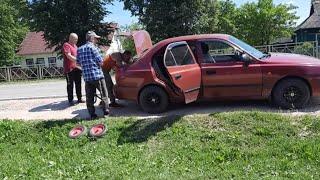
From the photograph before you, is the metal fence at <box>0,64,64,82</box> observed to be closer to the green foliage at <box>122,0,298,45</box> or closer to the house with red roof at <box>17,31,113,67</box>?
the green foliage at <box>122,0,298,45</box>

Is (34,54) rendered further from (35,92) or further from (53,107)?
(53,107)

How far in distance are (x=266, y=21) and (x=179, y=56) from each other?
41.4m

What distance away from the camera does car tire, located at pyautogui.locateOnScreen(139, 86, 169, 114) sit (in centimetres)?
→ 956

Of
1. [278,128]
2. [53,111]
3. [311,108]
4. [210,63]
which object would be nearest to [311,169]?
[278,128]

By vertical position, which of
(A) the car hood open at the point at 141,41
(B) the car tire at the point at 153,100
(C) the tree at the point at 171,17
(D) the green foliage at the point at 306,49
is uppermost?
(C) the tree at the point at 171,17

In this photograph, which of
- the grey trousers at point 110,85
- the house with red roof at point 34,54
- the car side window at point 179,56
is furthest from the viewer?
the house with red roof at point 34,54

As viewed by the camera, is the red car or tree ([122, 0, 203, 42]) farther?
tree ([122, 0, 203, 42])

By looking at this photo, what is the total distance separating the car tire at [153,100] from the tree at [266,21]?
4086cm

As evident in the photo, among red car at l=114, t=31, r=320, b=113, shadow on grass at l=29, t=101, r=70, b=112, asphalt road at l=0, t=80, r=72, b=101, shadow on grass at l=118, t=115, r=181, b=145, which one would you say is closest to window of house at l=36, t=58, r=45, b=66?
asphalt road at l=0, t=80, r=72, b=101

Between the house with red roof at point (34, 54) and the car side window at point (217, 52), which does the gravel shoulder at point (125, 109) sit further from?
the house with red roof at point (34, 54)

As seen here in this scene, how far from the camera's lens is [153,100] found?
31.6ft

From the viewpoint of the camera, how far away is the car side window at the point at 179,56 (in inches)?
352

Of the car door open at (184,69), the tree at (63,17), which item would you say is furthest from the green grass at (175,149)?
the tree at (63,17)

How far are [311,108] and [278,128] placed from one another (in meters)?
1.56
